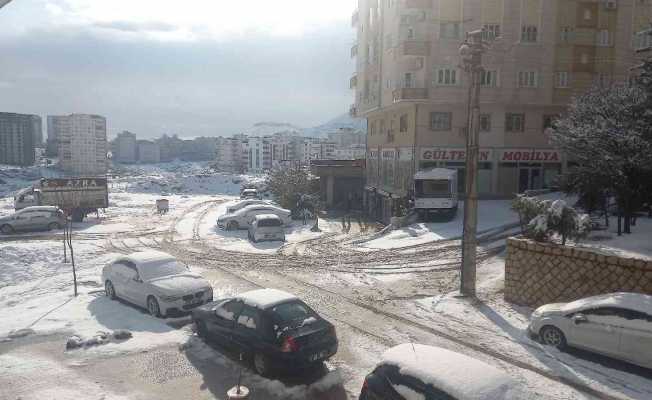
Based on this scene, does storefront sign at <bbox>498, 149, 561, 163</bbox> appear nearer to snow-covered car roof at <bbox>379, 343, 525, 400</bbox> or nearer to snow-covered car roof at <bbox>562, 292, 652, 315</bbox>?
snow-covered car roof at <bbox>562, 292, 652, 315</bbox>

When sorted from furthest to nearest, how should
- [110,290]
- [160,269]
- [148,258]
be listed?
[110,290] → [148,258] → [160,269]

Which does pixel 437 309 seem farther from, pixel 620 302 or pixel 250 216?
pixel 250 216

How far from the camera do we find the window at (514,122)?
38781 mm

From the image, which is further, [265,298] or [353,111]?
[353,111]

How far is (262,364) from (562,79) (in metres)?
Answer: 37.8

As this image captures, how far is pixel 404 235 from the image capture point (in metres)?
26.5

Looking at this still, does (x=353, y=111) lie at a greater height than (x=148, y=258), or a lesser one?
greater

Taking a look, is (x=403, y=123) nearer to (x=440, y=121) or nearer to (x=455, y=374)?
(x=440, y=121)

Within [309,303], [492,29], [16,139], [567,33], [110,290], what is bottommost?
[309,303]

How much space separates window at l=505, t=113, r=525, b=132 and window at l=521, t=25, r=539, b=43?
582cm

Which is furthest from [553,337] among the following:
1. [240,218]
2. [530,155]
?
[530,155]

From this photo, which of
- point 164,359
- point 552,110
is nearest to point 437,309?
point 164,359

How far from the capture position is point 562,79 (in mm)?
38719

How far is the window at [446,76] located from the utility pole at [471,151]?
22.4 metres
